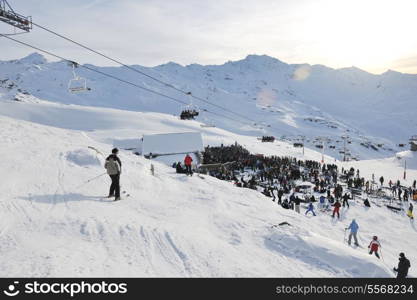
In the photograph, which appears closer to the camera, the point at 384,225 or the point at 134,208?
the point at 134,208

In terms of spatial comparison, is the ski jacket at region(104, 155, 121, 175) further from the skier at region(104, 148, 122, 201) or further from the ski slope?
the ski slope

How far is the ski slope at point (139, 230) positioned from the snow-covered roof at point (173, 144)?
825 inches

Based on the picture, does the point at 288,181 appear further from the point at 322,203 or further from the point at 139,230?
the point at 139,230

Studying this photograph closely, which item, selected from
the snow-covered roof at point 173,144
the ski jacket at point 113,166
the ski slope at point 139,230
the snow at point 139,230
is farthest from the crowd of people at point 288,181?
the ski jacket at point 113,166

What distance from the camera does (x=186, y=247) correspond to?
656cm

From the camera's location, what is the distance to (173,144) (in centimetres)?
3675

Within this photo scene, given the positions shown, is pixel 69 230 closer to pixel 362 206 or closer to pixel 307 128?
pixel 362 206

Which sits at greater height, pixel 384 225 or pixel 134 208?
pixel 134 208

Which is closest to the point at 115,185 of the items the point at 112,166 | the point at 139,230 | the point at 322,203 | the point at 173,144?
the point at 112,166

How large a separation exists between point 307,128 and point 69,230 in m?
166

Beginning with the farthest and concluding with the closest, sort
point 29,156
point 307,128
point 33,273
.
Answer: point 307,128
point 29,156
point 33,273

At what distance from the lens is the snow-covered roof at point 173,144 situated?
35.9 m

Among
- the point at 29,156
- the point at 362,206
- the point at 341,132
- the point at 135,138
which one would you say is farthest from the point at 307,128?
the point at 29,156

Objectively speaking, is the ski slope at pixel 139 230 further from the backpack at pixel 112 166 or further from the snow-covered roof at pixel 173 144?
the snow-covered roof at pixel 173 144
